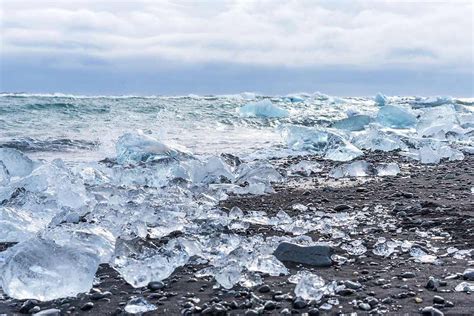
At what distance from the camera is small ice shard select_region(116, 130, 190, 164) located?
25.1 ft

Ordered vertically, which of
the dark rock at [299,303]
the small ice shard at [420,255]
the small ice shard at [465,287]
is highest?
the small ice shard at [465,287]

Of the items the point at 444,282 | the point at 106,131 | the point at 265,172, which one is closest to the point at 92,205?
the point at 265,172

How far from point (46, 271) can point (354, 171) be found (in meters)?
4.40

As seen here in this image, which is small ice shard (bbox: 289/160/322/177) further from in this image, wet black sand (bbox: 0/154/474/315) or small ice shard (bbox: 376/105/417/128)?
small ice shard (bbox: 376/105/417/128)

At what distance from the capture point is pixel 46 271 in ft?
8.92

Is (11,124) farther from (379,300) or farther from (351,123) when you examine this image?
(379,300)

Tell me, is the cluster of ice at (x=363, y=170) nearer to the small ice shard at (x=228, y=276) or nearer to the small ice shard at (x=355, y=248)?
the small ice shard at (x=355, y=248)

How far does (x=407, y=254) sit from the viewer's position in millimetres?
3162

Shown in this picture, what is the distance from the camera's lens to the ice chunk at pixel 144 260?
9.20ft

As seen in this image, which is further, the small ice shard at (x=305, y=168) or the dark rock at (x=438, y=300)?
the small ice shard at (x=305, y=168)

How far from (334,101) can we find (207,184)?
76.5 feet

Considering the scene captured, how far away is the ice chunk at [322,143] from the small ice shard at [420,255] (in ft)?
16.5

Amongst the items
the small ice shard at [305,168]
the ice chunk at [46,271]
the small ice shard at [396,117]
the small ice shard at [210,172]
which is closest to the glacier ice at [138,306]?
the ice chunk at [46,271]

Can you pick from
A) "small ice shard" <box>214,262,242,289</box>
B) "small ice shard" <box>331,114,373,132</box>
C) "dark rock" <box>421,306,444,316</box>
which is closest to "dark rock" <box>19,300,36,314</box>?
"small ice shard" <box>214,262,242,289</box>
